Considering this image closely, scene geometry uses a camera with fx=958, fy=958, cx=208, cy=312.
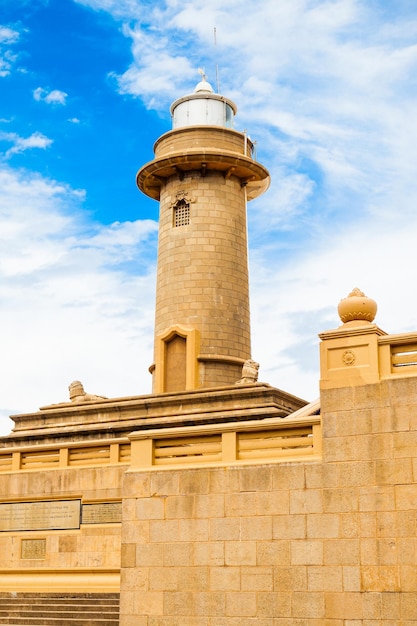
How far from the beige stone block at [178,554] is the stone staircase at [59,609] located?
433cm

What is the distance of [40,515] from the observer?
2236cm

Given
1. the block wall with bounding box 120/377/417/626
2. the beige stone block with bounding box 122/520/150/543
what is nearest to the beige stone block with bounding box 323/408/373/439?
the block wall with bounding box 120/377/417/626

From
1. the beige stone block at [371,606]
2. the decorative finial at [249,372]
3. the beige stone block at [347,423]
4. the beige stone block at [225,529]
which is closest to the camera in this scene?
the beige stone block at [371,606]

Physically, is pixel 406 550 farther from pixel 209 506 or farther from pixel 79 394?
pixel 79 394

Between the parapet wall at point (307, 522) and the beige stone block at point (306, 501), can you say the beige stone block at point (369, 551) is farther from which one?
the beige stone block at point (306, 501)

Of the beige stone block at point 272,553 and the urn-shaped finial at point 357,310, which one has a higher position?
the urn-shaped finial at point 357,310

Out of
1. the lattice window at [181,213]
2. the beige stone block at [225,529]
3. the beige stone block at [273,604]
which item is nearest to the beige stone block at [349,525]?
the beige stone block at [273,604]

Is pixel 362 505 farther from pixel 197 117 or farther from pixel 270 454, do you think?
pixel 197 117

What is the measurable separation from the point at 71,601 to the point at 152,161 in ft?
49.3

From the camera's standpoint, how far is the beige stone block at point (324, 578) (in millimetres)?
14320

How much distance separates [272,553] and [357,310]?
4089 mm

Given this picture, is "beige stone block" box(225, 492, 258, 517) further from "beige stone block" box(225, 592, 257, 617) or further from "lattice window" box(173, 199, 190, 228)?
"lattice window" box(173, 199, 190, 228)

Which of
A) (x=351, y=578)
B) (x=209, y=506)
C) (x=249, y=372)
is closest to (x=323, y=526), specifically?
(x=351, y=578)

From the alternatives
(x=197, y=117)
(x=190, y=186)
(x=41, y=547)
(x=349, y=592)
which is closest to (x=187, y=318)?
(x=190, y=186)
